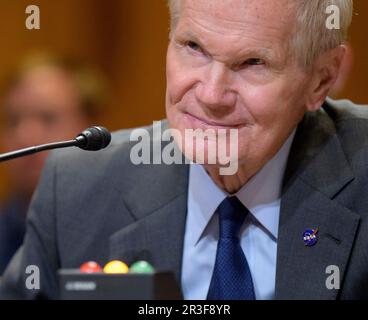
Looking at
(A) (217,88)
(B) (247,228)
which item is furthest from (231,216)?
(A) (217,88)

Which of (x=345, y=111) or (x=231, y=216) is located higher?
(x=345, y=111)

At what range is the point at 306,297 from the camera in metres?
1.59

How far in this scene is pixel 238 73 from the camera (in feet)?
5.14

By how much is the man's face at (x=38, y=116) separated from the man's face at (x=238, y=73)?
1342mm

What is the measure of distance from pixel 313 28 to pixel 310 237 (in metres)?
0.43

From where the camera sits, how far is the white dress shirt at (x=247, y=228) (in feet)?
5.46

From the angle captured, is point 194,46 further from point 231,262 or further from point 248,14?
point 231,262

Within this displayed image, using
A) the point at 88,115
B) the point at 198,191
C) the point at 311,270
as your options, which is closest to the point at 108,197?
the point at 198,191

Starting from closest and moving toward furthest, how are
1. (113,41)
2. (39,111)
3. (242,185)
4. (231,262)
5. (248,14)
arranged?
(248,14) → (231,262) → (242,185) → (39,111) → (113,41)

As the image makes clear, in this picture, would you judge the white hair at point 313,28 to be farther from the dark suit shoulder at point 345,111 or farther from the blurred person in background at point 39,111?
the blurred person in background at point 39,111

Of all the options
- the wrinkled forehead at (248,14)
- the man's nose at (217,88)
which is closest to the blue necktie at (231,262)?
the man's nose at (217,88)

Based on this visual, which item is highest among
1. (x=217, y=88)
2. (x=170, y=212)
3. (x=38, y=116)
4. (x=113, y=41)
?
(x=113, y=41)
